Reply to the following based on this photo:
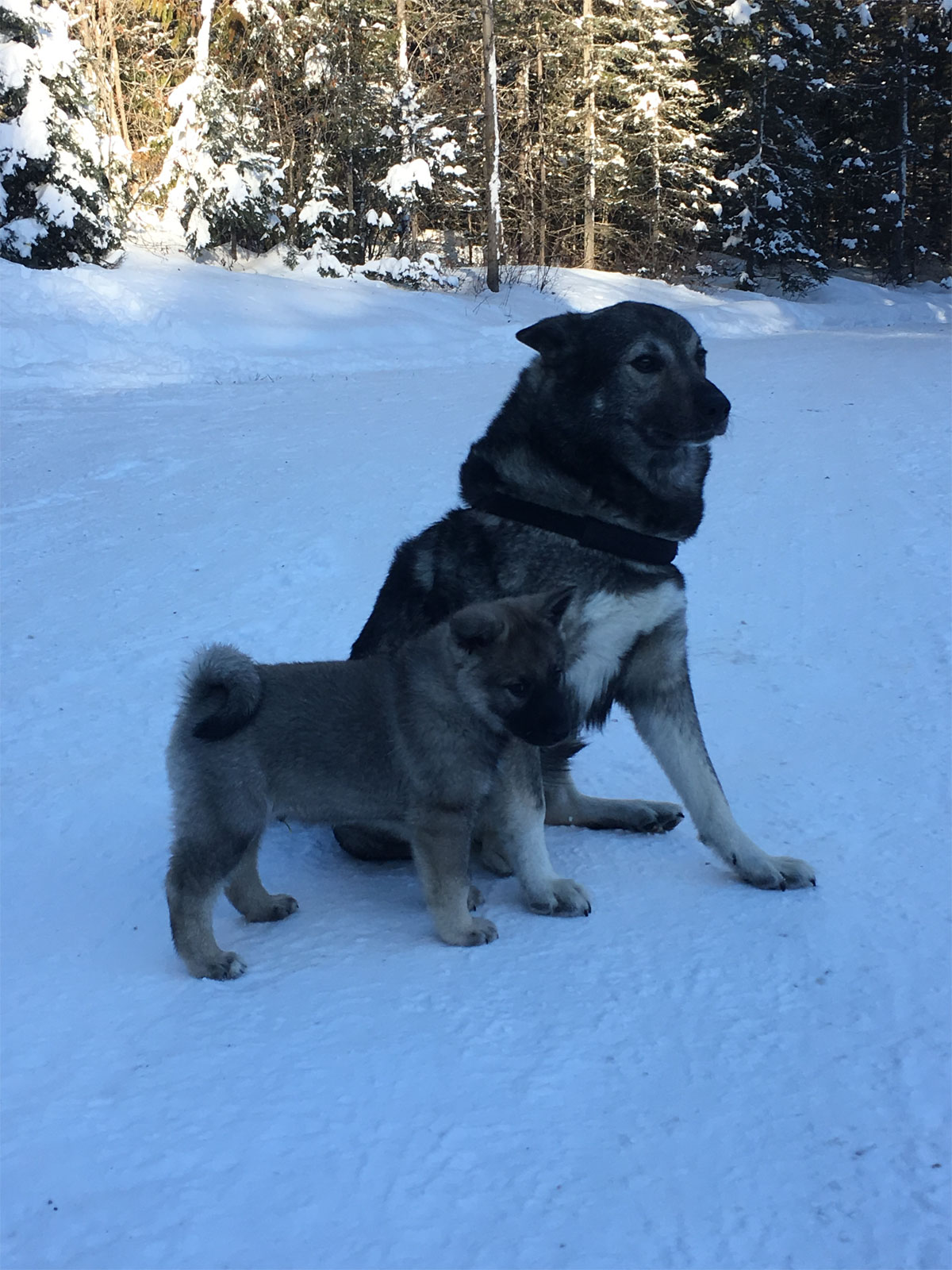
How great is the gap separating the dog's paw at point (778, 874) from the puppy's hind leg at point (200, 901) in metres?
1.62

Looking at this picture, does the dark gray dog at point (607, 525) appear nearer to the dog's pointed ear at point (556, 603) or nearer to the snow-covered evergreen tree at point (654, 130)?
the dog's pointed ear at point (556, 603)

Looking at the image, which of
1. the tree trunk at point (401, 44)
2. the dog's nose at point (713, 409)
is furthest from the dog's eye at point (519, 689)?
the tree trunk at point (401, 44)

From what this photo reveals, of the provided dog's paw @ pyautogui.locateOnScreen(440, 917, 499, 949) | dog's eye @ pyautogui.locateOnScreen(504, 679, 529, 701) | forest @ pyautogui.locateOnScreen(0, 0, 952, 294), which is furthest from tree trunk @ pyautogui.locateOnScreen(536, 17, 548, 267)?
dog's paw @ pyautogui.locateOnScreen(440, 917, 499, 949)

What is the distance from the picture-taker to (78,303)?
16422 mm

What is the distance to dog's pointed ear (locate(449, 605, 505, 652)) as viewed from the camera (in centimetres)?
331

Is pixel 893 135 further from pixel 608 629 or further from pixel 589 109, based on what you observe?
pixel 608 629

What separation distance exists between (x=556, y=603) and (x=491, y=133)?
2448cm

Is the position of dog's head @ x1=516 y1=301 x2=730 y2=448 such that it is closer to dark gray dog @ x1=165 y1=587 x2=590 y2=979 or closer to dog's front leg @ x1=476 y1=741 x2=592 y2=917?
dark gray dog @ x1=165 y1=587 x2=590 y2=979

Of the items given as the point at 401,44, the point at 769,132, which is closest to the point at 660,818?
the point at 401,44

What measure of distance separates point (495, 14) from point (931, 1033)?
28.2 m

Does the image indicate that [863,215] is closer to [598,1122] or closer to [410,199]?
[410,199]

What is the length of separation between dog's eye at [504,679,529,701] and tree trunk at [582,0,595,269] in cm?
3002

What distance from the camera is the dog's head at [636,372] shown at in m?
3.57

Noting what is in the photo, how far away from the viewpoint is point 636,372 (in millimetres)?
3633
